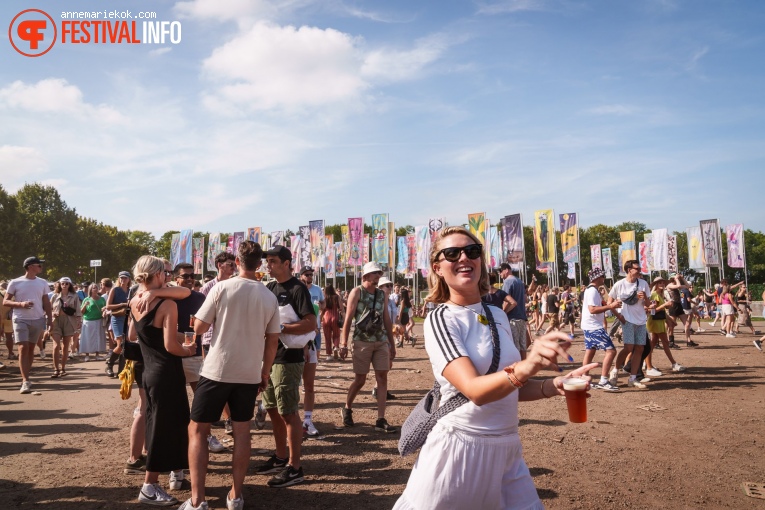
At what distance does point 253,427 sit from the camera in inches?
277

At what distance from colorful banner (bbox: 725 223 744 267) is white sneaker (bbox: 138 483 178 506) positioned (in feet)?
110

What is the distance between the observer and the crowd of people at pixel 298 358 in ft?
6.95

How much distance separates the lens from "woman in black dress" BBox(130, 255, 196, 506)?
4.35m

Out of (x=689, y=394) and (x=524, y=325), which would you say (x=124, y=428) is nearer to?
(x=524, y=325)

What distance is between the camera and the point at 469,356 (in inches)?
82.9

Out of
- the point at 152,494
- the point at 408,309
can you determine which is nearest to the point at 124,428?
the point at 152,494

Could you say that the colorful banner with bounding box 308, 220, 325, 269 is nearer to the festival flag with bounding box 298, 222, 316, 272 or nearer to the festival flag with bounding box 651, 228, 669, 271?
the festival flag with bounding box 298, 222, 316, 272

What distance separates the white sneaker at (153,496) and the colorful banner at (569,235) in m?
30.9

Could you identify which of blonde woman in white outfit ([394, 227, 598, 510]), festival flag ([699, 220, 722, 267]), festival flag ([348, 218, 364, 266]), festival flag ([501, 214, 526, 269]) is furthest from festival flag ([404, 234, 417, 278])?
blonde woman in white outfit ([394, 227, 598, 510])

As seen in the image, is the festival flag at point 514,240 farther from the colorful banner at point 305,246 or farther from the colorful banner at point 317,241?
the colorful banner at point 305,246

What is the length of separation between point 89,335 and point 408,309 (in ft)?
32.7

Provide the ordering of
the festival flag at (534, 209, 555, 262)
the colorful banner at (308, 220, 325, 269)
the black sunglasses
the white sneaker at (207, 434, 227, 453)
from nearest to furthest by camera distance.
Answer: the black sunglasses < the white sneaker at (207, 434, 227, 453) < the festival flag at (534, 209, 555, 262) < the colorful banner at (308, 220, 325, 269)

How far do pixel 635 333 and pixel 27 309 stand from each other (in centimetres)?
1048

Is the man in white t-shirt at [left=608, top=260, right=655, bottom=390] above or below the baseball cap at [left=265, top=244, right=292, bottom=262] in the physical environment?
below
